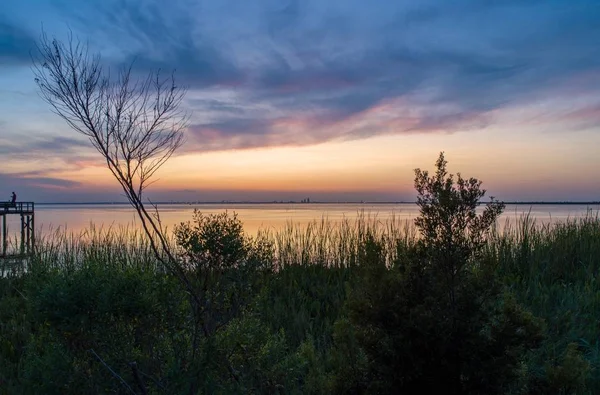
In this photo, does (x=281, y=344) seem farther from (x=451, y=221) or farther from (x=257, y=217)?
(x=257, y=217)

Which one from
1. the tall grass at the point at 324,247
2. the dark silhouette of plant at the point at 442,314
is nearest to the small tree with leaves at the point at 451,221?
the dark silhouette of plant at the point at 442,314

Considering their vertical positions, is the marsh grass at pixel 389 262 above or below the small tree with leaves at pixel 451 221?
below

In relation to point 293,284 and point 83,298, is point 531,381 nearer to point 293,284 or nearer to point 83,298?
point 83,298

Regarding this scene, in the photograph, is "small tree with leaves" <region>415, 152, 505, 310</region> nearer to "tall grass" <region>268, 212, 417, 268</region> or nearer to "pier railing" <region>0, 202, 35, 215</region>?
"tall grass" <region>268, 212, 417, 268</region>

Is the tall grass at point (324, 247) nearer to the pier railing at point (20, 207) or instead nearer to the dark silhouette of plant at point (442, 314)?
the dark silhouette of plant at point (442, 314)

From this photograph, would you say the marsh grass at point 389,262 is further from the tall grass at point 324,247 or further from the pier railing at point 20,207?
the pier railing at point 20,207

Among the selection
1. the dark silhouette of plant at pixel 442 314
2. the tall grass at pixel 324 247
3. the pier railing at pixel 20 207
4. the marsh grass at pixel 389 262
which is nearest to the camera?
the dark silhouette of plant at pixel 442 314

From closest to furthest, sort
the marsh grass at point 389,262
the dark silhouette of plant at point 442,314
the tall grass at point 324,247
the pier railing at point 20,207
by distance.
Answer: the dark silhouette of plant at point 442,314 → the marsh grass at point 389,262 → the tall grass at point 324,247 → the pier railing at point 20,207

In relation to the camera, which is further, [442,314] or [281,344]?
[281,344]

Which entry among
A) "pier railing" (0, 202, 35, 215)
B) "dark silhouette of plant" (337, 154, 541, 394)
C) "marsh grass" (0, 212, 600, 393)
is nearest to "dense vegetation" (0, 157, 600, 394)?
"dark silhouette of plant" (337, 154, 541, 394)

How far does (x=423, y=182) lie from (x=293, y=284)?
6.24 meters

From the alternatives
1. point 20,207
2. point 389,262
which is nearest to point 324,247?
point 389,262

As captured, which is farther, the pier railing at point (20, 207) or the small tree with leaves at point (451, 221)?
the pier railing at point (20, 207)

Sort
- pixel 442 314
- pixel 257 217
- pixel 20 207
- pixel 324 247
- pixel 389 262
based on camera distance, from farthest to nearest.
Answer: pixel 257 217, pixel 20 207, pixel 324 247, pixel 389 262, pixel 442 314
